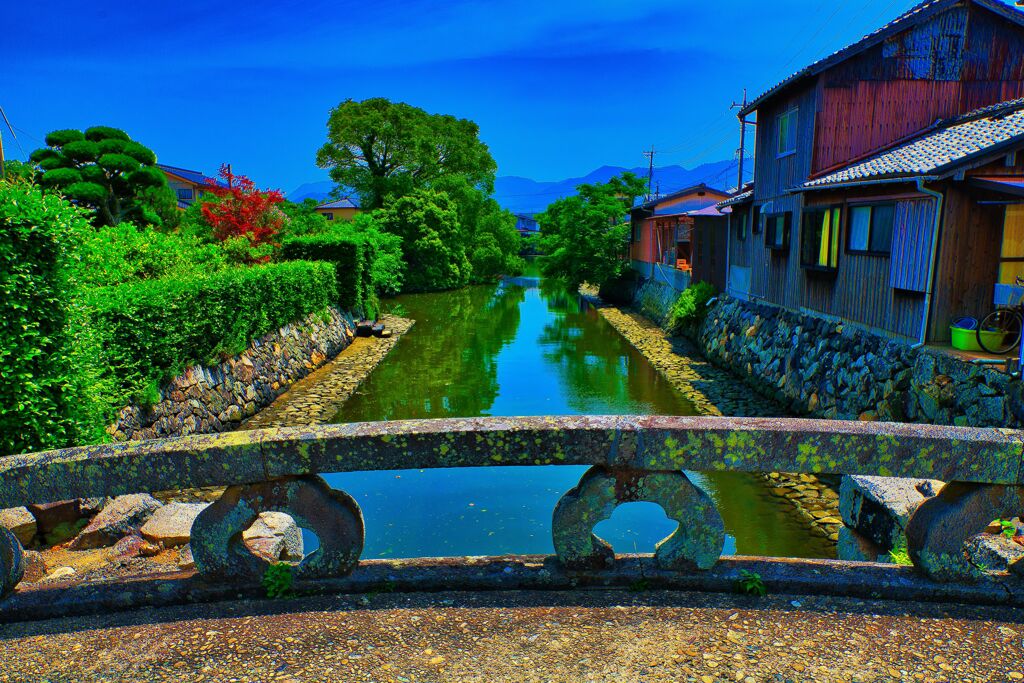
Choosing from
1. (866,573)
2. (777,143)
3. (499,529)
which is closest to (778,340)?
(777,143)

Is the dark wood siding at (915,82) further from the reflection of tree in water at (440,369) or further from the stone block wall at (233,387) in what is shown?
the stone block wall at (233,387)

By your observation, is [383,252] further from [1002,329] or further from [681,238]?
[1002,329]

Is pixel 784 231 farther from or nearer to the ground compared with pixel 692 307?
farther from the ground

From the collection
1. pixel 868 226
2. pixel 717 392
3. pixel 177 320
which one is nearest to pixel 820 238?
pixel 868 226

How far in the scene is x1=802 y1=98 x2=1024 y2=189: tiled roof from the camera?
9.94 m

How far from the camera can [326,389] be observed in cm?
1623

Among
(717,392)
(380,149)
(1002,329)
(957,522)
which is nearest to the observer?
(957,522)

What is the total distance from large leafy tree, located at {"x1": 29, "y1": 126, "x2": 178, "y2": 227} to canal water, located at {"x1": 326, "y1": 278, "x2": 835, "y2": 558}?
12.2m

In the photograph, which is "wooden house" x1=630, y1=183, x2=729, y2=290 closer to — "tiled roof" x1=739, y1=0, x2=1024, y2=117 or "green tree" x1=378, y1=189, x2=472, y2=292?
"tiled roof" x1=739, y1=0, x2=1024, y2=117

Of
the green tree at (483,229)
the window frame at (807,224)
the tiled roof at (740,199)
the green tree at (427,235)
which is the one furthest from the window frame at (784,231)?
the green tree at (483,229)

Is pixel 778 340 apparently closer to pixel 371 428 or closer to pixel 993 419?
pixel 993 419

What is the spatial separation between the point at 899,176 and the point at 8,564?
40.0 feet

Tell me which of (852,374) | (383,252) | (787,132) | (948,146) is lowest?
(852,374)

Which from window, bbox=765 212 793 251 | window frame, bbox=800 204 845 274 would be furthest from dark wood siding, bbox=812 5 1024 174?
window, bbox=765 212 793 251
